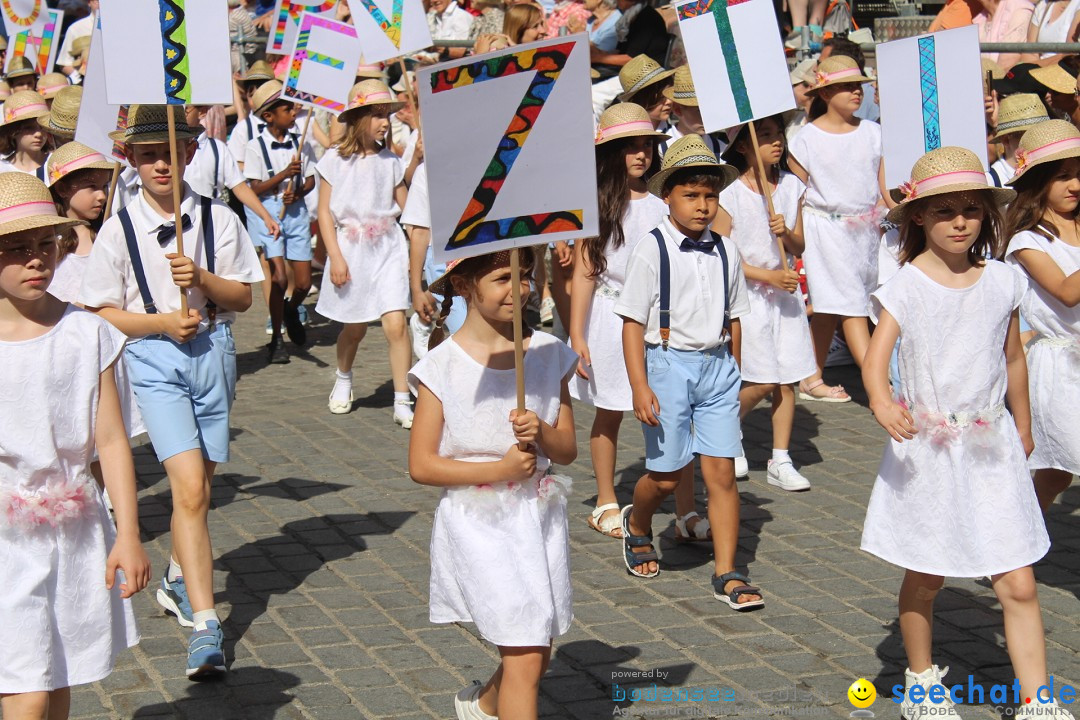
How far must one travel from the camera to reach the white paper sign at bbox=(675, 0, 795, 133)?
24.7 feet

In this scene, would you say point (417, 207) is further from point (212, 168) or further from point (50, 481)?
point (50, 481)

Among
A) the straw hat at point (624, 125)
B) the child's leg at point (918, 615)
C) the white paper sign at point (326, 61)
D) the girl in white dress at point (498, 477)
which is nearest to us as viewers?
the girl in white dress at point (498, 477)

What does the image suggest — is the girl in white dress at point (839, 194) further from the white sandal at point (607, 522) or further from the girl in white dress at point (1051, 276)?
the girl in white dress at point (1051, 276)

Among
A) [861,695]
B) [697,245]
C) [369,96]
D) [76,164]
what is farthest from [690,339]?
[369,96]

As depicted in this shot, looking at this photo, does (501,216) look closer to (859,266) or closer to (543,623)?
(543,623)

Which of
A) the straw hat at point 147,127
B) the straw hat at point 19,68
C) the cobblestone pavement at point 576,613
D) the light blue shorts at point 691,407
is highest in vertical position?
the straw hat at point 19,68

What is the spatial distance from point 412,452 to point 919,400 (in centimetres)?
182

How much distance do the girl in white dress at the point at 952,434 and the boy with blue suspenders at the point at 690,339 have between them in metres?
1.36

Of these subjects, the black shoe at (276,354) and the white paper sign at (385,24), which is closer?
the white paper sign at (385,24)

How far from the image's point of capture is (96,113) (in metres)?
7.32

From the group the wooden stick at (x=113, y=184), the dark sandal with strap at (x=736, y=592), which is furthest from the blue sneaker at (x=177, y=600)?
the dark sandal with strap at (x=736, y=592)

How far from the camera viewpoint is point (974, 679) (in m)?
5.60

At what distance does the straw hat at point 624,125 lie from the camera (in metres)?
7.33

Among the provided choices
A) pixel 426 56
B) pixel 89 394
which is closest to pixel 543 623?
pixel 89 394
